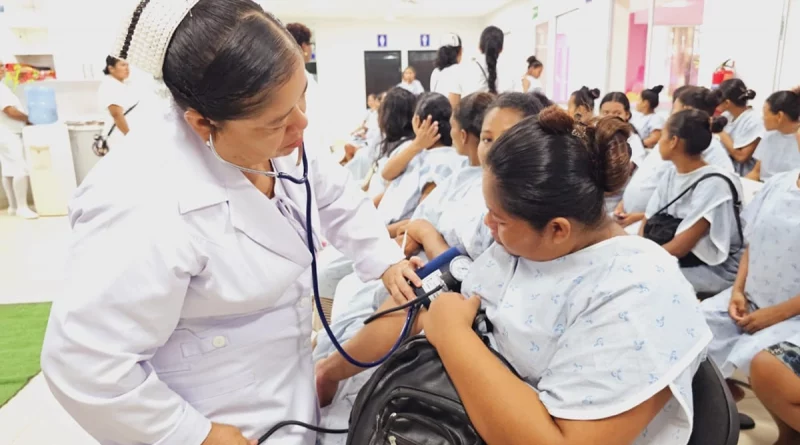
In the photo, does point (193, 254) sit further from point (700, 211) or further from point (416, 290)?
point (700, 211)

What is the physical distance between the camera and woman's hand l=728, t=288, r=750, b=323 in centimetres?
197

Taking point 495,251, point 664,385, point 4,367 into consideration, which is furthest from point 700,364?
point 4,367

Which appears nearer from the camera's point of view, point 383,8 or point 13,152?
point 13,152

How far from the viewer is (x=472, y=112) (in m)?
1.95

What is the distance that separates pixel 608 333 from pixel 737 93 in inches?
168

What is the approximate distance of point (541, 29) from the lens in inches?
384

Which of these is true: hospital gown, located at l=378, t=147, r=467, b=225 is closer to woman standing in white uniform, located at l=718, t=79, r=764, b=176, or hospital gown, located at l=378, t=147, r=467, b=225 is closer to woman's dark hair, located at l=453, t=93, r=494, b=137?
woman's dark hair, located at l=453, t=93, r=494, b=137

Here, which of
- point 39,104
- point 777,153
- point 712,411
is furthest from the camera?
point 39,104

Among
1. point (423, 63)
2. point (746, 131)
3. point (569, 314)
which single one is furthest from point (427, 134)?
point (423, 63)

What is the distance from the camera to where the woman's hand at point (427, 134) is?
2.46m

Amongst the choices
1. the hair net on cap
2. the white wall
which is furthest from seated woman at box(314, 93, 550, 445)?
the white wall

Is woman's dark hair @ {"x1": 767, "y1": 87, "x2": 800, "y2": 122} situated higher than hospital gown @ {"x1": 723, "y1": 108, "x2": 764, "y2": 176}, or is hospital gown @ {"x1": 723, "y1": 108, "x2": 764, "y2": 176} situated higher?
woman's dark hair @ {"x1": 767, "y1": 87, "x2": 800, "y2": 122}

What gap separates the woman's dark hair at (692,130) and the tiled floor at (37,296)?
3.43 feet

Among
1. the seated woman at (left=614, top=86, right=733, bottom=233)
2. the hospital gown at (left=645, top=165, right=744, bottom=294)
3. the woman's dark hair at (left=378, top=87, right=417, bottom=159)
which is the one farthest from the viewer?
the woman's dark hair at (left=378, top=87, right=417, bottom=159)
